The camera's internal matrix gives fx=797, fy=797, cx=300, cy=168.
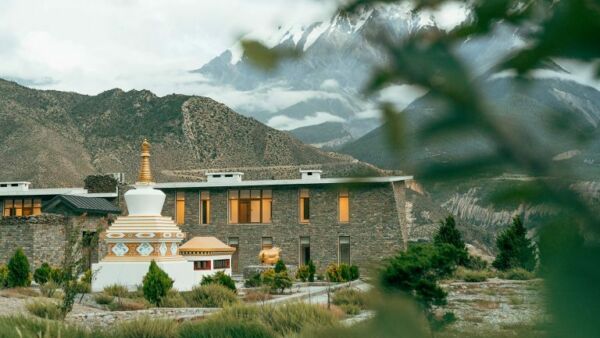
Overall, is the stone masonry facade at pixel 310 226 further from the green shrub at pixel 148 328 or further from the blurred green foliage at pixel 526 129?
the blurred green foliage at pixel 526 129

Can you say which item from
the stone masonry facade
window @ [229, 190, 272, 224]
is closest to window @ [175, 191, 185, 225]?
the stone masonry facade

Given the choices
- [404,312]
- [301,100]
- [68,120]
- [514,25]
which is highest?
[301,100]

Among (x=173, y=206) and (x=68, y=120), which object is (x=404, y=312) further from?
(x=68, y=120)

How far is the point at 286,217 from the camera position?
36.7 metres

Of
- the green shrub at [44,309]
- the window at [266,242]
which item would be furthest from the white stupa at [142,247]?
the window at [266,242]

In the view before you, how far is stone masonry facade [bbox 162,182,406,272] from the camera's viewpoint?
34.8 metres

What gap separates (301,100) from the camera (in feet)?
343

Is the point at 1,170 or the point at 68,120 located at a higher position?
the point at 68,120

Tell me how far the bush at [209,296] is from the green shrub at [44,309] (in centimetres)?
500

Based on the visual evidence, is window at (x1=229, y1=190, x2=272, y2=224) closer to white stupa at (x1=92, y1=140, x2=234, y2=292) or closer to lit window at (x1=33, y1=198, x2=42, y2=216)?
lit window at (x1=33, y1=198, x2=42, y2=216)

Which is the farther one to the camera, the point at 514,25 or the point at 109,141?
the point at 109,141

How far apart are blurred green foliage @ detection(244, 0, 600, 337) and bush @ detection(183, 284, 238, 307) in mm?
17017

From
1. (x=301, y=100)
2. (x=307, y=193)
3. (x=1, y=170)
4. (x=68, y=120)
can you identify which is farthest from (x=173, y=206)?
(x=301, y=100)

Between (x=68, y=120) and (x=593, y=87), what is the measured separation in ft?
237
